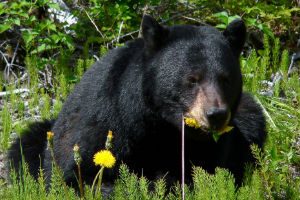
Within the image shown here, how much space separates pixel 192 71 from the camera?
191 inches

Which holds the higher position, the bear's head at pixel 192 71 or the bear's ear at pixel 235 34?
the bear's ear at pixel 235 34

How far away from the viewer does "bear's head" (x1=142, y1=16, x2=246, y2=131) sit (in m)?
4.71

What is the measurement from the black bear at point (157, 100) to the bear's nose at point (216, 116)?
0.12 ft

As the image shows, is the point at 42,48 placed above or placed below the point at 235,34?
below

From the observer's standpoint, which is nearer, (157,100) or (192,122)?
(192,122)

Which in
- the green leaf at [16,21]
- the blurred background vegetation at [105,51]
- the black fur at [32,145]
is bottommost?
the black fur at [32,145]

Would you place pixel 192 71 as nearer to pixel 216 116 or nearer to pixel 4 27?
pixel 216 116

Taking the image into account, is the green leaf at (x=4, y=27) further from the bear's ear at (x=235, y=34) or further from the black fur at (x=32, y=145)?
the bear's ear at (x=235, y=34)

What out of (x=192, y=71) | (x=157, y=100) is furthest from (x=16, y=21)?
(x=192, y=71)

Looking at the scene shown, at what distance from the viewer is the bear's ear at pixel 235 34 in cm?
519

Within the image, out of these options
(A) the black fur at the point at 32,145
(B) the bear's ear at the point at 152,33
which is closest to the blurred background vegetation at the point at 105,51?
(A) the black fur at the point at 32,145

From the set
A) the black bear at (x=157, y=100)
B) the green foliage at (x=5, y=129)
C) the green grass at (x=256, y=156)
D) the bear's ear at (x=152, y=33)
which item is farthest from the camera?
the green foliage at (x=5, y=129)

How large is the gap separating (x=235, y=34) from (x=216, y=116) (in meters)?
0.98

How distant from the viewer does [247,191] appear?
13.4 feet
